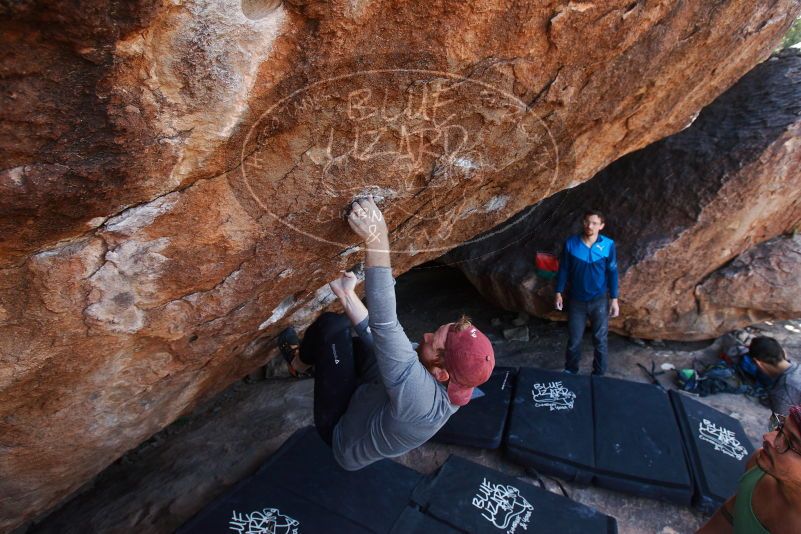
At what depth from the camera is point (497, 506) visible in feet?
8.42

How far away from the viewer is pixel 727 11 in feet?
6.97

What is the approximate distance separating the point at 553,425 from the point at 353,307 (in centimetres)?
189

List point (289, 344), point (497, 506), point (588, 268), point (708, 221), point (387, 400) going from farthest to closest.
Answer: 1. point (708, 221)
2. point (588, 268)
3. point (289, 344)
4. point (497, 506)
5. point (387, 400)

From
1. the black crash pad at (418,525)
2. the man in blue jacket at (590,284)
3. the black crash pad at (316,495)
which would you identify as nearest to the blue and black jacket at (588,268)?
the man in blue jacket at (590,284)

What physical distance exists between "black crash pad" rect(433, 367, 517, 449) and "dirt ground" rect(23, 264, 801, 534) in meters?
0.10

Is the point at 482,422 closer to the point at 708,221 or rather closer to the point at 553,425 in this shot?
the point at 553,425

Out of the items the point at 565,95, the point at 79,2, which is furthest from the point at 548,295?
the point at 79,2

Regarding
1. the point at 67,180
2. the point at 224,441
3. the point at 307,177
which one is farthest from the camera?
the point at 224,441

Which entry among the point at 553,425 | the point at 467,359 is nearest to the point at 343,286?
the point at 467,359

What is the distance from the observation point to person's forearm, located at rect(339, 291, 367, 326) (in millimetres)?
1956

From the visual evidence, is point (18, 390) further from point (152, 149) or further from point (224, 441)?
point (224, 441)

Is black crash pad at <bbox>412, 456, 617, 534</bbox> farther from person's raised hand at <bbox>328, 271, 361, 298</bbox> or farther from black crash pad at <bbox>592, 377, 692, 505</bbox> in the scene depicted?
person's raised hand at <bbox>328, 271, 361, 298</bbox>

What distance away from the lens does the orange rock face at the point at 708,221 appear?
144 inches

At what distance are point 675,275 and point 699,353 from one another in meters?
0.84
